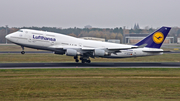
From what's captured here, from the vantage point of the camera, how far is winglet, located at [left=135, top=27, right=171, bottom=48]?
4055 centimetres

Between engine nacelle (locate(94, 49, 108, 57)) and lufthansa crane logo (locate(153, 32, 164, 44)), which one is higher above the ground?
lufthansa crane logo (locate(153, 32, 164, 44))

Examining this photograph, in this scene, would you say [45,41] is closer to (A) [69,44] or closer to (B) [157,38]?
(A) [69,44]

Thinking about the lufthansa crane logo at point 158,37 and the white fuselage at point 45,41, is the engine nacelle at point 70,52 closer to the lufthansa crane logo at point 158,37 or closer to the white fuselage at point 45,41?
the white fuselage at point 45,41

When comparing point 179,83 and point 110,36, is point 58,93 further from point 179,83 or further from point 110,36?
point 110,36

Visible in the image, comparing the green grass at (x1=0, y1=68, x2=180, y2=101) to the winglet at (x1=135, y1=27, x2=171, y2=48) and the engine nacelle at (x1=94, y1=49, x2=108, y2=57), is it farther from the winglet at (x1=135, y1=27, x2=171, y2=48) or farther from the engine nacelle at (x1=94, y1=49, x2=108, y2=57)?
the winglet at (x1=135, y1=27, x2=171, y2=48)

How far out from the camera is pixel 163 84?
22.9 metres

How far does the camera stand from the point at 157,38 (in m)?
41.0

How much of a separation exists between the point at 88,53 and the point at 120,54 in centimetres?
600

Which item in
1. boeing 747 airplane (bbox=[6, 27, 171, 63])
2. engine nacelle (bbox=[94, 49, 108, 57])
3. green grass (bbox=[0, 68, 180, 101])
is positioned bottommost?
green grass (bbox=[0, 68, 180, 101])

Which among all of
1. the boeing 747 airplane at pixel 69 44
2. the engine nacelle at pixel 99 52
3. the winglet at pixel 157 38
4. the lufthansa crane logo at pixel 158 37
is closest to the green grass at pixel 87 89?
the engine nacelle at pixel 99 52

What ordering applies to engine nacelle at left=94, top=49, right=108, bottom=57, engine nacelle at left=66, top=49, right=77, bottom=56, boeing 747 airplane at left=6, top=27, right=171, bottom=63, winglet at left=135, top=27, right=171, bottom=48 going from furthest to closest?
winglet at left=135, top=27, right=171, bottom=48 → boeing 747 airplane at left=6, top=27, right=171, bottom=63 → engine nacelle at left=94, top=49, right=108, bottom=57 → engine nacelle at left=66, top=49, right=77, bottom=56

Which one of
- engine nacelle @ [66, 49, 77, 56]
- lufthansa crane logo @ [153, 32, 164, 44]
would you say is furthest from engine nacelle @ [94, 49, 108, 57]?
lufthansa crane logo @ [153, 32, 164, 44]

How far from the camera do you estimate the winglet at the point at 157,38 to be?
40553mm

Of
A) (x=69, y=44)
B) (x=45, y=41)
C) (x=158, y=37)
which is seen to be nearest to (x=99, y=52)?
(x=69, y=44)
